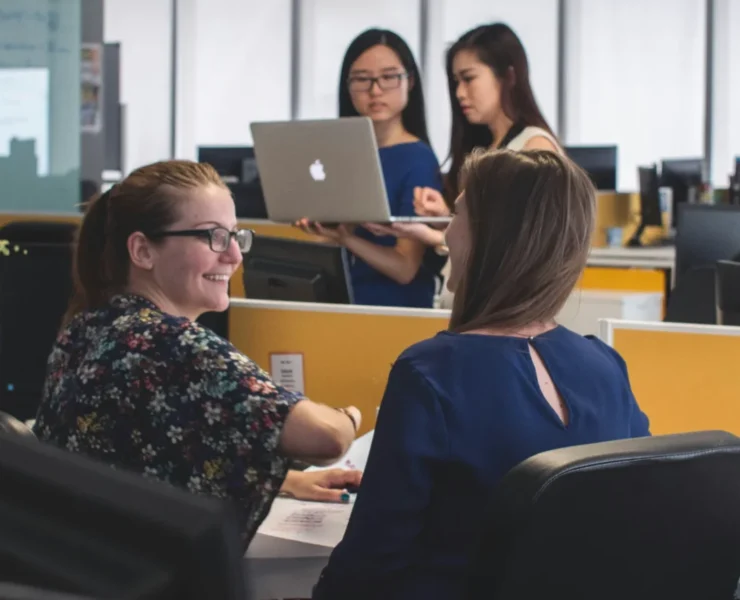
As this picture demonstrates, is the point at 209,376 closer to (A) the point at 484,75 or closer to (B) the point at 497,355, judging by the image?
(B) the point at 497,355

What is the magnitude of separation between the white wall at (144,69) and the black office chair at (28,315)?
6524 mm

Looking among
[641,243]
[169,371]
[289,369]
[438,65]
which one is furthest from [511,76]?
[438,65]

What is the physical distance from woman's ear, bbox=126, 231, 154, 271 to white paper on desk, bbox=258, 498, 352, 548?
1.37 feet

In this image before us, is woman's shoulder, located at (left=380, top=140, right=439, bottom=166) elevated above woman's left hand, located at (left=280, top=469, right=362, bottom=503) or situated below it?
above

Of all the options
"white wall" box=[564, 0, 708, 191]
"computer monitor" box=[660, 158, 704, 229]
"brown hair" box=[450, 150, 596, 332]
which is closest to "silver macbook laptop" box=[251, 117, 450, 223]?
"brown hair" box=[450, 150, 596, 332]

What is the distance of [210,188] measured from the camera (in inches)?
69.7

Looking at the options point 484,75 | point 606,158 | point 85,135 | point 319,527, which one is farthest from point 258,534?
point 606,158

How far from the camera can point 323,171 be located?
3.03 metres

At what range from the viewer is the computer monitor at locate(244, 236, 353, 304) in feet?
7.91

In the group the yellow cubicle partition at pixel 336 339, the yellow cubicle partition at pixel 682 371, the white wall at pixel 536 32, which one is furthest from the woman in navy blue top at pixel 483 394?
the white wall at pixel 536 32

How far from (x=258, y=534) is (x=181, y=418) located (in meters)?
0.23

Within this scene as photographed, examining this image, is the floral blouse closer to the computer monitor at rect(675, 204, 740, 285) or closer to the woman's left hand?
the woman's left hand

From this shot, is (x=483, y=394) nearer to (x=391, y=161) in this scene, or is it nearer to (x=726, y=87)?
(x=391, y=161)

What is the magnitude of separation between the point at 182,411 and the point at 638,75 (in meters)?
7.75
